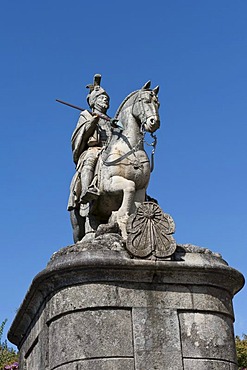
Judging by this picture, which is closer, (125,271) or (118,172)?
(125,271)

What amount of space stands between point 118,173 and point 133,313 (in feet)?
7.54

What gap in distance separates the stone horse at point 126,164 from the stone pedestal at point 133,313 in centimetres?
127

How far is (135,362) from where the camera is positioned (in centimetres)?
693

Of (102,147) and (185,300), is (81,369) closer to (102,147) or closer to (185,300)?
(185,300)

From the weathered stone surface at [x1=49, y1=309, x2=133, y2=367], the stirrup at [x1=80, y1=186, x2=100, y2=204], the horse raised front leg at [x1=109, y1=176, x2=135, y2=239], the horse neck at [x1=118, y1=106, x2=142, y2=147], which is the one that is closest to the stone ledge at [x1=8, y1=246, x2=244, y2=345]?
the weathered stone surface at [x1=49, y1=309, x2=133, y2=367]

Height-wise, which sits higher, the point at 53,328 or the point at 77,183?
the point at 77,183

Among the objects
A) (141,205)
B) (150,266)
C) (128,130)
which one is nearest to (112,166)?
(128,130)

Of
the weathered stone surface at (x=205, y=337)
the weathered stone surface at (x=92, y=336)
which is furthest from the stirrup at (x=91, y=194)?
the weathered stone surface at (x=205, y=337)

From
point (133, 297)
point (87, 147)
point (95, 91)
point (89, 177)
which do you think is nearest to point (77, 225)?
point (89, 177)

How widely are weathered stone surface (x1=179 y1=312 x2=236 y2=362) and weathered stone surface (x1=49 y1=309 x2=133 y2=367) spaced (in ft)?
2.19

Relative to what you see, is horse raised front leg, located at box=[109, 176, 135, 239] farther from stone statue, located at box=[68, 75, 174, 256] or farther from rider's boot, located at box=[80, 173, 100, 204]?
rider's boot, located at box=[80, 173, 100, 204]

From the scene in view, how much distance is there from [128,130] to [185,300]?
2.81 m

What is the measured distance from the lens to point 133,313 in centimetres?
717

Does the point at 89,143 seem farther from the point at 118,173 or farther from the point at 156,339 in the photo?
the point at 156,339
